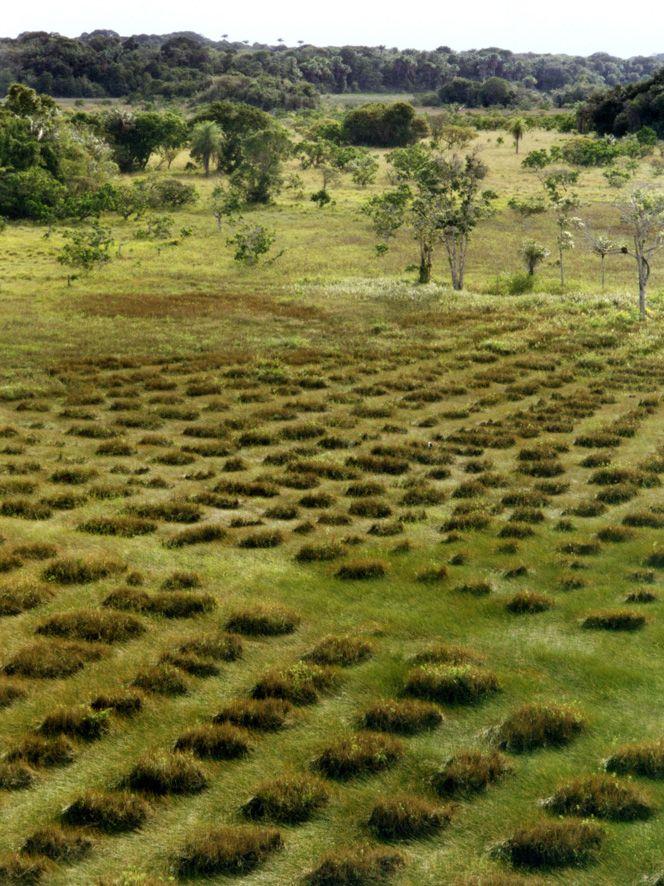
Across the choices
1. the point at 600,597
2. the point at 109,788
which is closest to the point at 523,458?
the point at 600,597

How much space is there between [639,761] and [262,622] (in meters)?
Result: 7.51

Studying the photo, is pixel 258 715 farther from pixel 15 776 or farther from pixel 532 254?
pixel 532 254

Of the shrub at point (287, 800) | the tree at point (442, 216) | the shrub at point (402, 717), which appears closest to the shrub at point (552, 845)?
the shrub at point (287, 800)

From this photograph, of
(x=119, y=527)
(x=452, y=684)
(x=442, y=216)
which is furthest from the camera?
(x=442, y=216)

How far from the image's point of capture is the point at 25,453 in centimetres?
3206

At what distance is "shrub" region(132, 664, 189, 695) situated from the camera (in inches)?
607

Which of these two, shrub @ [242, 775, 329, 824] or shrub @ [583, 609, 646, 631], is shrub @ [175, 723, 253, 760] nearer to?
shrub @ [242, 775, 329, 824]

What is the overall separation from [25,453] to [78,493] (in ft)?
19.5

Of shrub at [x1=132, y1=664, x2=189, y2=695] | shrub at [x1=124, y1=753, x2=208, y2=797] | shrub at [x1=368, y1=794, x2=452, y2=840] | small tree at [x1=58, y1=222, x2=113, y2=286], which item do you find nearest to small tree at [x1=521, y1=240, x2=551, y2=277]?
small tree at [x1=58, y1=222, x2=113, y2=286]

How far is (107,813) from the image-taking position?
12.0 meters

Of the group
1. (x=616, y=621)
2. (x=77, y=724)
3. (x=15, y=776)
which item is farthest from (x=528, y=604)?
(x=15, y=776)

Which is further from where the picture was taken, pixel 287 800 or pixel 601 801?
pixel 287 800

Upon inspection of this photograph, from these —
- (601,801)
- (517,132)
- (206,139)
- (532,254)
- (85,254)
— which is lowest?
(601,801)

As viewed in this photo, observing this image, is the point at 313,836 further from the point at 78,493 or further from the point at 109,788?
the point at 78,493
